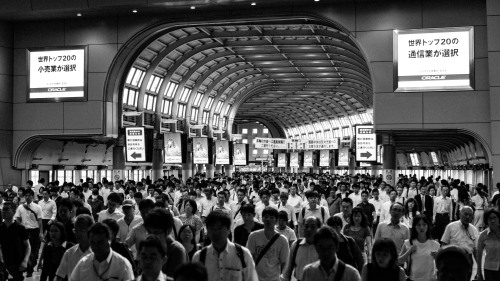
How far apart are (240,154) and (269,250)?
40291 mm

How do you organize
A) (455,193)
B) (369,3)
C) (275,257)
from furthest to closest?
(369,3), (455,193), (275,257)

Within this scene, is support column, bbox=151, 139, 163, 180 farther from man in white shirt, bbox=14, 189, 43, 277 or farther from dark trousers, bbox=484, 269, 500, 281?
dark trousers, bbox=484, 269, 500, 281

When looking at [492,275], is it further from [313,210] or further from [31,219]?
[31,219]

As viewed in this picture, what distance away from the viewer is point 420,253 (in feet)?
28.6

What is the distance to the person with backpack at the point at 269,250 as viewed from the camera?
8328 millimetres

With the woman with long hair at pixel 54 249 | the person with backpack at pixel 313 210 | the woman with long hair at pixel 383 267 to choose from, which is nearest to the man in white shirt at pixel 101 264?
the woman with long hair at pixel 383 267

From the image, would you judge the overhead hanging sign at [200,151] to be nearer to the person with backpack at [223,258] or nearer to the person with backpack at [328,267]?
the person with backpack at [223,258]

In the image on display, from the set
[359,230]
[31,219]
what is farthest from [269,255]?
[31,219]

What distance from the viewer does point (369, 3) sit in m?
28.1

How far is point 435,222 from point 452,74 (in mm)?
9307

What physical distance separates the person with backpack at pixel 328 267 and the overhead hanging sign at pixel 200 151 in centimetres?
3229

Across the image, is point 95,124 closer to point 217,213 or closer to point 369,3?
point 369,3

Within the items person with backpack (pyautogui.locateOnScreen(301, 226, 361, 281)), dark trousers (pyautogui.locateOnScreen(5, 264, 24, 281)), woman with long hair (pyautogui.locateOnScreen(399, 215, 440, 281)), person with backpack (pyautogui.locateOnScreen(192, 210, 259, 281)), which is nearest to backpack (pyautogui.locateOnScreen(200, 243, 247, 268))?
person with backpack (pyautogui.locateOnScreen(192, 210, 259, 281))

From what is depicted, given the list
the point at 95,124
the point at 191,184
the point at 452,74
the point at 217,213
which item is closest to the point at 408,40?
the point at 452,74
